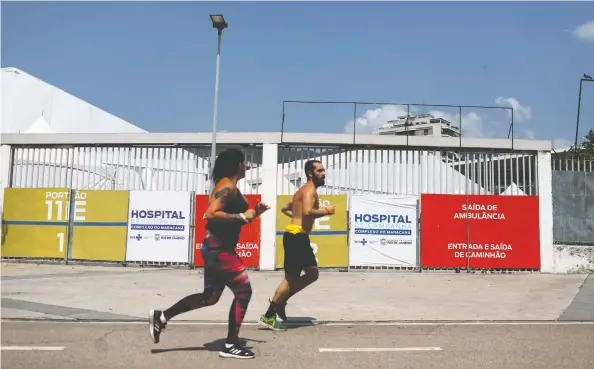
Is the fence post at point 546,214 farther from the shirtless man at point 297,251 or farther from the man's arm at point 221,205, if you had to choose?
the man's arm at point 221,205

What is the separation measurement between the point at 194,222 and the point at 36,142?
17.0 ft

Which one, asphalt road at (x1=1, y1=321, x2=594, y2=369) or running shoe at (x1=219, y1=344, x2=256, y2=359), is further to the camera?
running shoe at (x1=219, y1=344, x2=256, y2=359)

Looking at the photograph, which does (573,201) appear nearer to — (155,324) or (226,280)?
(226,280)

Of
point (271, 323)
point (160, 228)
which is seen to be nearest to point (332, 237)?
point (160, 228)

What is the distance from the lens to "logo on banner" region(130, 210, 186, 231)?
13148 millimetres

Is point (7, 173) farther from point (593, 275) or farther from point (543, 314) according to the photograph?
point (593, 275)

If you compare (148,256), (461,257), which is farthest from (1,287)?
(461,257)

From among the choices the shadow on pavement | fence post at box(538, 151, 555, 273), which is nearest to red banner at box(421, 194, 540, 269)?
fence post at box(538, 151, 555, 273)

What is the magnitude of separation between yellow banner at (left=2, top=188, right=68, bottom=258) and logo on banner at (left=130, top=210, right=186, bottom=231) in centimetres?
193

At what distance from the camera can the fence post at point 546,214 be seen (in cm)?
1271

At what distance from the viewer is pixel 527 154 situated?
13234 millimetres

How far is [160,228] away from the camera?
43.2 ft

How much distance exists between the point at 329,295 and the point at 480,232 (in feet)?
19.0

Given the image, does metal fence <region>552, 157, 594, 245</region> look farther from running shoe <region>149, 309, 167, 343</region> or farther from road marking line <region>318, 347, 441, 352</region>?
running shoe <region>149, 309, 167, 343</region>
